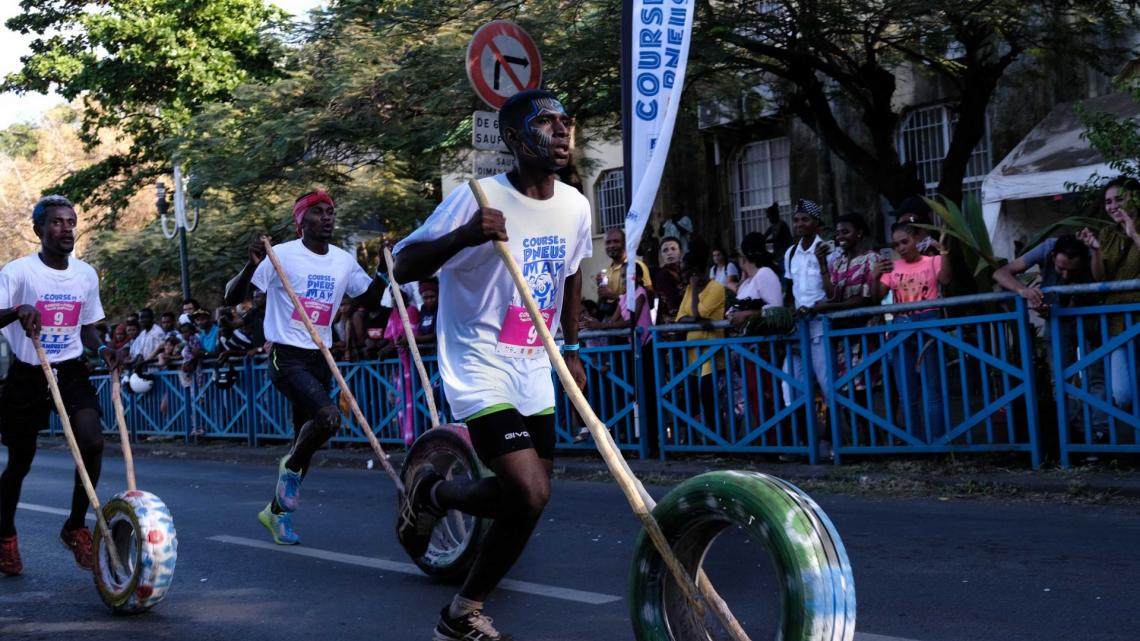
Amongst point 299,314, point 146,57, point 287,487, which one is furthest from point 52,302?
point 146,57

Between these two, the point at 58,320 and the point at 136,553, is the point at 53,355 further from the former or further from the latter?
the point at 136,553

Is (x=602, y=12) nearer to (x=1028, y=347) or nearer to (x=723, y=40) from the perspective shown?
(x=723, y=40)

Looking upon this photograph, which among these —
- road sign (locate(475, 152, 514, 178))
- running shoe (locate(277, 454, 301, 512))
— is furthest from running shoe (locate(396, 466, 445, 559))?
road sign (locate(475, 152, 514, 178))

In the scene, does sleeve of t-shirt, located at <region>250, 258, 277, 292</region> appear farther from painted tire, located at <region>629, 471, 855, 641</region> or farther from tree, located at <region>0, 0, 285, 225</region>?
tree, located at <region>0, 0, 285, 225</region>

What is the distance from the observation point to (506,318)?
15.5ft

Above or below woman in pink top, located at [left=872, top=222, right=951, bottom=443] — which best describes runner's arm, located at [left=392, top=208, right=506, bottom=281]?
above

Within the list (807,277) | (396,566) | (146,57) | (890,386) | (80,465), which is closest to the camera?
(80,465)

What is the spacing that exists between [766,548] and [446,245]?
1.56 m

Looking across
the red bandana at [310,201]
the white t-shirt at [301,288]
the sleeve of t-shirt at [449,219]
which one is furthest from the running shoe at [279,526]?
the sleeve of t-shirt at [449,219]

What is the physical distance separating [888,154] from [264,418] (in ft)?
27.5

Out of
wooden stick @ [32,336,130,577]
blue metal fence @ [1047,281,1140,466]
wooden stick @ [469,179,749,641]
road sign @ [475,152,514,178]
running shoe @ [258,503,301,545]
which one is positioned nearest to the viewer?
wooden stick @ [469,179,749,641]

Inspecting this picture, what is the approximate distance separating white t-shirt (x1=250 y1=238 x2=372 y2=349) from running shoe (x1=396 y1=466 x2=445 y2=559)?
2152 mm

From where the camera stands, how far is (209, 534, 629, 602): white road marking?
5.84 m

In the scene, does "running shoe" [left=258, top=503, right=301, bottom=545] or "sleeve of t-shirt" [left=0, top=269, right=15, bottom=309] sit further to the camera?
"running shoe" [left=258, top=503, right=301, bottom=545]
